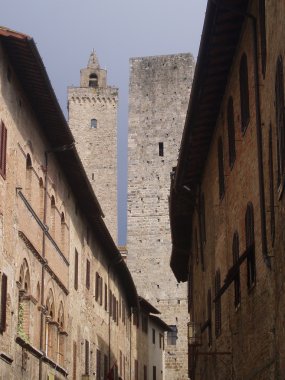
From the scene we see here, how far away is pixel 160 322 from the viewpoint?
5262 centimetres

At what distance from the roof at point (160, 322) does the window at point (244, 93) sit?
3645 centimetres

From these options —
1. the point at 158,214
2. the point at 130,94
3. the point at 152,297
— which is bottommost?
the point at 152,297

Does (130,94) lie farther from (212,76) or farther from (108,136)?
(212,76)

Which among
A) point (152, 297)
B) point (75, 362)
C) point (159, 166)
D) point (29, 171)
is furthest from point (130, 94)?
point (29, 171)

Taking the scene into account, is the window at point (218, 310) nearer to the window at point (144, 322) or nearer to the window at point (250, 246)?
the window at point (250, 246)

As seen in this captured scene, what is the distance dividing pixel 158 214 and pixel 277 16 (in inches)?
1942

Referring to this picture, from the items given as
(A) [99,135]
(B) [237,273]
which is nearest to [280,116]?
(B) [237,273]

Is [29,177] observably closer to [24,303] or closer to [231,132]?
[24,303]

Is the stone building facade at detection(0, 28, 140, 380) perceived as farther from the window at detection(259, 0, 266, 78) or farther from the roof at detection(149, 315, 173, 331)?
the roof at detection(149, 315, 173, 331)

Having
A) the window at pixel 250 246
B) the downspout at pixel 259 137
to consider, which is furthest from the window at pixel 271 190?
the window at pixel 250 246

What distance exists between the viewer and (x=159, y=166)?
61125mm

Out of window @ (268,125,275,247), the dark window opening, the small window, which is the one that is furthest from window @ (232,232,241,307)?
the small window

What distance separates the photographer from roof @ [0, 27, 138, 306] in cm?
Answer: 1636

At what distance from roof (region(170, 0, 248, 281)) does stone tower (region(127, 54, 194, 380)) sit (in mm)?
31332
